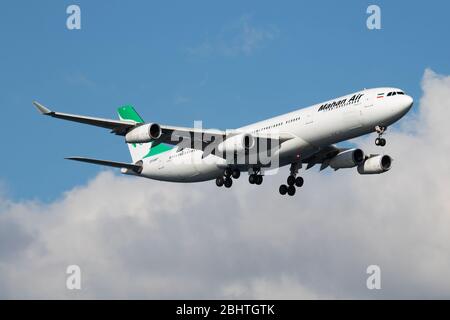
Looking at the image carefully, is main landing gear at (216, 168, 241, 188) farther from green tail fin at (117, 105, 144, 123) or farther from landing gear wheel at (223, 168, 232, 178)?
green tail fin at (117, 105, 144, 123)

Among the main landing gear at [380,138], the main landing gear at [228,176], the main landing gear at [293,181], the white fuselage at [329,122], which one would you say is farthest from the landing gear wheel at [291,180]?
the main landing gear at [380,138]

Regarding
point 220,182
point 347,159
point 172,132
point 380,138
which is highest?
point 172,132

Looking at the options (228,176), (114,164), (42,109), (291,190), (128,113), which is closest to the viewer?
(42,109)

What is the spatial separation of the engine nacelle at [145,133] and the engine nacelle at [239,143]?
5133mm

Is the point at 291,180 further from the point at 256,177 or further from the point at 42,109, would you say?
the point at 42,109

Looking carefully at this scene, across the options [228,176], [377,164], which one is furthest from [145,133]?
[377,164]

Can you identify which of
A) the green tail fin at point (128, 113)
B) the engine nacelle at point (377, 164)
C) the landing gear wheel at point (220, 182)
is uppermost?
the green tail fin at point (128, 113)

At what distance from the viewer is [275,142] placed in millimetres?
59812

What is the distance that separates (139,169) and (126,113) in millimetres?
9570

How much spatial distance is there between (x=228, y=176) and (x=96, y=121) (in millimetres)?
11696

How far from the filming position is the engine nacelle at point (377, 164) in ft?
212

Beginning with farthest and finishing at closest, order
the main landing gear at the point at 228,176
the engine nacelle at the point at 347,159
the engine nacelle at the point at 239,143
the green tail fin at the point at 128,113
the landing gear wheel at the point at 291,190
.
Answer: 1. the green tail fin at the point at 128,113
2. the landing gear wheel at the point at 291,190
3. the engine nacelle at the point at 347,159
4. the main landing gear at the point at 228,176
5. the engine nacelle at the point at 239,143

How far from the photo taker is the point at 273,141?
59.9 m

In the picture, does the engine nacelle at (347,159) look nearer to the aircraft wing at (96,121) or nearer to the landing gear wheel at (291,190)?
the landing gear wheel at (291,190)
